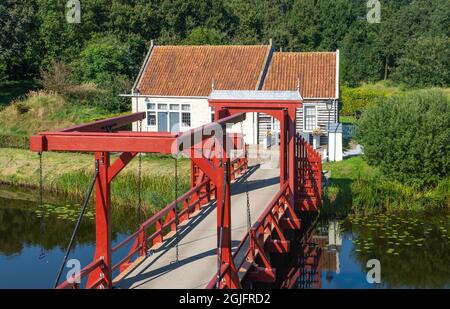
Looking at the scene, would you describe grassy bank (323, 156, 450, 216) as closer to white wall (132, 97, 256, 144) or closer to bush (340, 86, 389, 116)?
white wall (132, 97, 256, 144)

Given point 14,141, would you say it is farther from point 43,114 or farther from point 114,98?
point 114,98

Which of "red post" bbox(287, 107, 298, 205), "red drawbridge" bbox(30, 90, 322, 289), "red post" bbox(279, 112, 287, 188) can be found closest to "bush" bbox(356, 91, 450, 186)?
"red drawbridge" bbox(30, 90, 322, 289)

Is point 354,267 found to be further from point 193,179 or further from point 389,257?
point 193,179

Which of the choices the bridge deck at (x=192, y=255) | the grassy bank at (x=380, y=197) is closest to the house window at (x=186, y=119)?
the grassy bank at (x=380, y=197)

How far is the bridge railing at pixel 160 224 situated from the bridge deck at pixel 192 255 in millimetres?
250

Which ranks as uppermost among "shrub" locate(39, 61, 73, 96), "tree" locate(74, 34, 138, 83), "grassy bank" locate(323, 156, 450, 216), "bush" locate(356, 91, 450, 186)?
"tree" locate(74, 34, 138, 83)

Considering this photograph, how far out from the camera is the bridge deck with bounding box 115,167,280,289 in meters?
12.6

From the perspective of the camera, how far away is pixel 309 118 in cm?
3089

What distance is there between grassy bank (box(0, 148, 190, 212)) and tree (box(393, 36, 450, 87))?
29320 mm

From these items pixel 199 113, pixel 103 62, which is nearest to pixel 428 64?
pixel 103 62

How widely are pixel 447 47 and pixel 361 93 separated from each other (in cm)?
1104

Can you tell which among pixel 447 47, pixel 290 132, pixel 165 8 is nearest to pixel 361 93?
pixel 447 47

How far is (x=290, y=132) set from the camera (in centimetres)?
1983

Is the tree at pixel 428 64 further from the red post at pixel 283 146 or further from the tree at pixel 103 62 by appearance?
the red post at pixel 283 146
